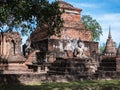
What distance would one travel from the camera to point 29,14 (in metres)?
12.8

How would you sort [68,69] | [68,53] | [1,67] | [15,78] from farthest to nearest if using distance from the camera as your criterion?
[68,53]
[1,67]
[68,69]
[15,78]

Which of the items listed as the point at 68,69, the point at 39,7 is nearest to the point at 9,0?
the point at 39,7

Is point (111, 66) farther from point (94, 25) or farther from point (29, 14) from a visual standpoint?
Answer: point (94, 25)

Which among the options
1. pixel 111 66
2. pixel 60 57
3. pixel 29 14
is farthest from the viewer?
pixel 60 57

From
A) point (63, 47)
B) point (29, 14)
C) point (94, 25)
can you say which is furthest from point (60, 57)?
point (94, 25)

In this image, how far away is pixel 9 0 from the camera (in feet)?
39.7

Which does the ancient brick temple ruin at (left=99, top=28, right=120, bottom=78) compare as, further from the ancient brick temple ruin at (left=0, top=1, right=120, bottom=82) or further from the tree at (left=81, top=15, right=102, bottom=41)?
the tree at (left=81, top=15, right=102, bottom=41)

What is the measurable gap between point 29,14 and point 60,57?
490 inches

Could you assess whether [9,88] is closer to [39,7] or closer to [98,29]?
[39,7]

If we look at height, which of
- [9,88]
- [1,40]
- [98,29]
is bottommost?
[9,88]

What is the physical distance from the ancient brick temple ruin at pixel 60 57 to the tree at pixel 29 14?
11.2ft

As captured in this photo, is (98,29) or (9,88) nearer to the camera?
(9,88)

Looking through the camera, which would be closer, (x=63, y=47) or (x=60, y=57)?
(x=60, y=57)

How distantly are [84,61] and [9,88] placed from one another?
9.66 m
